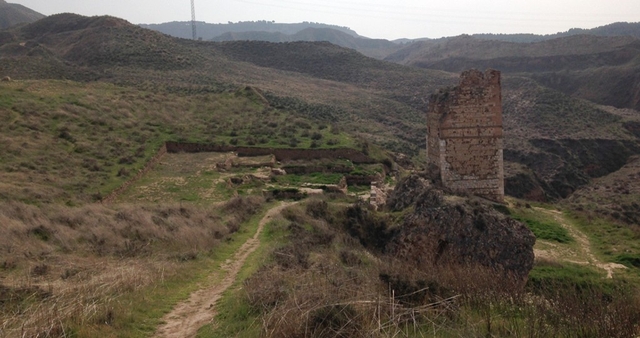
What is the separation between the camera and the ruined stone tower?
1698 centimetres

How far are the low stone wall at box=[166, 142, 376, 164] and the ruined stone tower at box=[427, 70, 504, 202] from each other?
7.93 meters

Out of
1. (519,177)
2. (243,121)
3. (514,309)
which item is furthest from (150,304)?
(519,177)

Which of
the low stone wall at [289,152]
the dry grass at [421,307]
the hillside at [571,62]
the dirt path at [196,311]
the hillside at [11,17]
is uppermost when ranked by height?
the hillside at [11,17]

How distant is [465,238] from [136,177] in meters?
13.5

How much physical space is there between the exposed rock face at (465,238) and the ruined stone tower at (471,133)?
5.39 metres

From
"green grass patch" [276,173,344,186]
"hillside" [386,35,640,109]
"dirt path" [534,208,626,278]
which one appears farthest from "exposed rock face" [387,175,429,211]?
"hillside" [386,35,640,109]

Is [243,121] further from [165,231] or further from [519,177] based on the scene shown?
[165,231]

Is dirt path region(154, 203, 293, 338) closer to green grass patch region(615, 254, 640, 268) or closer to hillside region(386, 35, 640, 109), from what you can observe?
green grass patch region(615, 254, 640, 268)

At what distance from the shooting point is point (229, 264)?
10430mm

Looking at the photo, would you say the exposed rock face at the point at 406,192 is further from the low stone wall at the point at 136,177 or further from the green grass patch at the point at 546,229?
the low stone wall at the point at 136,177

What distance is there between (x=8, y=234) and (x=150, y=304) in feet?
14.9

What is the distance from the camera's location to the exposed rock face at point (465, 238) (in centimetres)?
1100

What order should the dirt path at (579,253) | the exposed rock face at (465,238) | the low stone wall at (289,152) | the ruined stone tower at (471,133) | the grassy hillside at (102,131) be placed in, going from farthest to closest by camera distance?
the low stone wall at (289,152) < the grassy hillside at (102,131) < the ruined stone tower at (471,133) < the dirt path at (579,253) < the exposed rock face at (465,238)

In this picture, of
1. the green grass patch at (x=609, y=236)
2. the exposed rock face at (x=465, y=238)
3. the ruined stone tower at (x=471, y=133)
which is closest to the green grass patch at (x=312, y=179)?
the ruined stone tower at (x=471, y=133)
